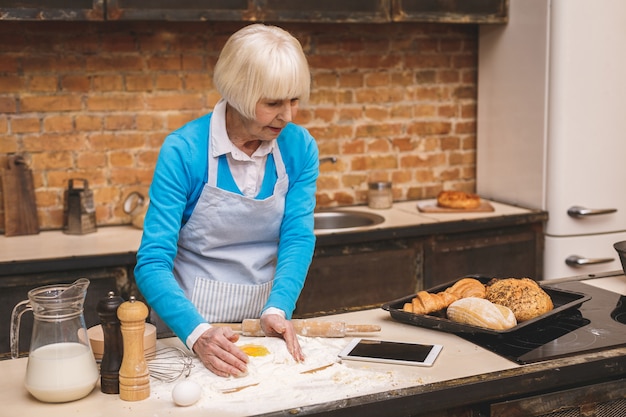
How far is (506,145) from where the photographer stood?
15.2 ft

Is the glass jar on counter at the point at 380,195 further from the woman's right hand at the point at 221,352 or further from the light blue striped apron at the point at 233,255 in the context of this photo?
the woman's right hand at the point at 221,352

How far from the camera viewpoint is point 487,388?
1997 millimetres

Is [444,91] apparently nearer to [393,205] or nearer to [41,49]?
[393,205]

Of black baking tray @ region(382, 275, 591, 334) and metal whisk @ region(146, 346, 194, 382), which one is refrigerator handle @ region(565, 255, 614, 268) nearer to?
black baking tray @ region(382, 275, 591, 334)

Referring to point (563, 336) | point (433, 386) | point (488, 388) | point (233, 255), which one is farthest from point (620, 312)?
point (233, 255)

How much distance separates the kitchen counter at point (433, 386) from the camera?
186 centimetres

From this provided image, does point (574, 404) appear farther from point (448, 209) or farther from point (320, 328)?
point (448, 209)

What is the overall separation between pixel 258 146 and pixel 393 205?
2.16 m

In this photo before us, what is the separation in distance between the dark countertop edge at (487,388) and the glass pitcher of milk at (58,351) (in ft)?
1.52

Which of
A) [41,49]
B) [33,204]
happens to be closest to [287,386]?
[33,204]

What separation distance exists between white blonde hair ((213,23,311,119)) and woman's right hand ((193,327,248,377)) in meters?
0.66

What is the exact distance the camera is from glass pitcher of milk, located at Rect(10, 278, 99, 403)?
187cm

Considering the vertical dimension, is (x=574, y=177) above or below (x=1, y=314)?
above

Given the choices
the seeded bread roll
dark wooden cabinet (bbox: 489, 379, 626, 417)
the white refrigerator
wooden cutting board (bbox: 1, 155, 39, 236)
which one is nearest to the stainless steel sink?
the seeded bread roll
